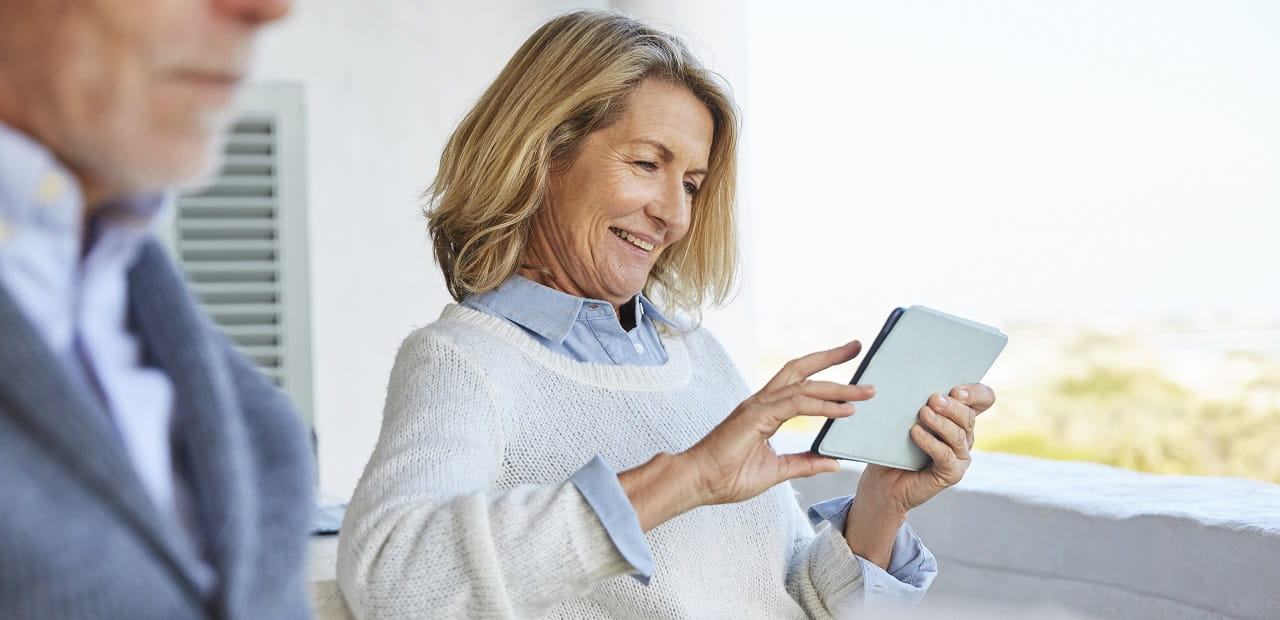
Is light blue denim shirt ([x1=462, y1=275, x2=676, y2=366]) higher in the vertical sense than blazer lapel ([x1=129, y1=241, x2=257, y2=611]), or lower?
lower

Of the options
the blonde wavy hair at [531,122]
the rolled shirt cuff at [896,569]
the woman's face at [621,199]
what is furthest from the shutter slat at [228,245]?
the rolled shirt cuff at [896,569]

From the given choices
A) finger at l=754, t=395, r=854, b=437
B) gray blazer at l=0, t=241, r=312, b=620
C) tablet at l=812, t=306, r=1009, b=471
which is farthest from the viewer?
tablet at l=812, t=306, r=1009, b=471

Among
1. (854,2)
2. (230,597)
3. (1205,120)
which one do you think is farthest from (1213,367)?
(230,597)

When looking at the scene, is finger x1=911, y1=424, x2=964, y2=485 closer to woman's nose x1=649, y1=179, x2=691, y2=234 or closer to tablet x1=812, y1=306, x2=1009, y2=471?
tablet x1=812, y1=306, x2=1009, y2=471

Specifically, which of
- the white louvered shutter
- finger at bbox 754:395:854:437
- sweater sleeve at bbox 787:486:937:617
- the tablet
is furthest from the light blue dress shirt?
the white louvered shutter

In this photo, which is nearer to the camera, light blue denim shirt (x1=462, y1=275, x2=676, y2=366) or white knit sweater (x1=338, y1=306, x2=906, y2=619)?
white knit sweater (x1=338, y1=306, x2=906, y2=619)

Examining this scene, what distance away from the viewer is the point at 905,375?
Answer: 1.52 metres

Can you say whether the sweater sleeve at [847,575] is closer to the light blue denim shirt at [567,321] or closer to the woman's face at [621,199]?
the light blue denim shirt at [567,321]

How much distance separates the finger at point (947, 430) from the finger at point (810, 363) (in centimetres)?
17

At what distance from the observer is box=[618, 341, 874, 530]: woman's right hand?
1286 millimetres

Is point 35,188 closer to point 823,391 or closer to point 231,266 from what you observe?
point 823,391

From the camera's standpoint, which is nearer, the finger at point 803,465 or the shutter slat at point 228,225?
the finger at point 803,465

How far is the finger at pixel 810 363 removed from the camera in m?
1.40

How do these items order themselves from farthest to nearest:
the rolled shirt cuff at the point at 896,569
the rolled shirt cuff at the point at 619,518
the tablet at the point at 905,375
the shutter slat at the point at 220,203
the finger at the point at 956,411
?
the shutter slat at the point at 220,203, the rolled shirt cuff at the point at 896,569, the finger at the point at 956,411, the tablet at the point at 905,375, the rolled shirt cuff at the point at 619,518
